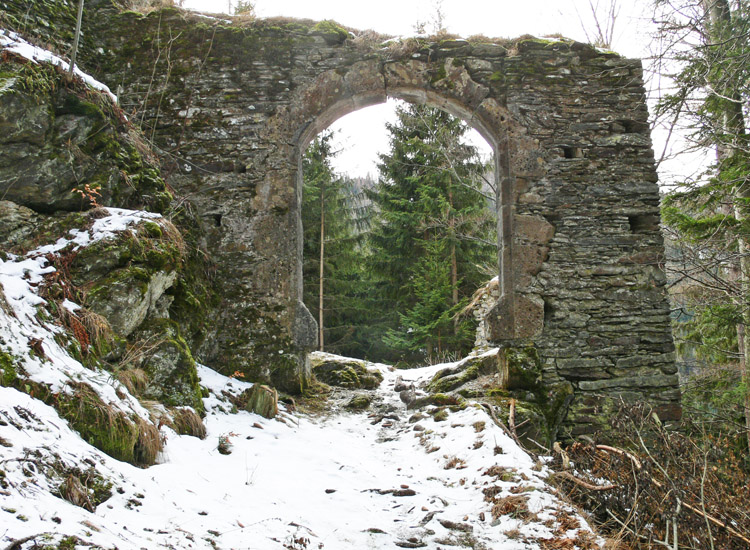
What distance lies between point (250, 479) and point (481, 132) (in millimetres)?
5202

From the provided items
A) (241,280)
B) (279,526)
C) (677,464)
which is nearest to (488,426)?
(677,464)

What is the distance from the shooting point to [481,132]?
664cm

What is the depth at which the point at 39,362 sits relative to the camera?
267 centimetres

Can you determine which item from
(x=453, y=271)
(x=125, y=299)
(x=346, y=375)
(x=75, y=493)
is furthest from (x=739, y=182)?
(x=453, y=271)

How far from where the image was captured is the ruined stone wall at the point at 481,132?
19.2 feet

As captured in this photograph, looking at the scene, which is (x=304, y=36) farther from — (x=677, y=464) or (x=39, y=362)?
(x=677, y=464)

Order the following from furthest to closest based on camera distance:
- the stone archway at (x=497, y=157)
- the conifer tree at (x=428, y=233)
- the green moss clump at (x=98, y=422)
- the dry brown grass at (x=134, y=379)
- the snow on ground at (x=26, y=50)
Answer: the conifer tree at (x=428, y=233), the stone archway at (x=497, y=157), the snow on ground at (x=26, y=50), the dry brown grass at (x=134, y=379), the green moss clump at (x=98, y=422)

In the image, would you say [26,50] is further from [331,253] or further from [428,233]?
[428,233]

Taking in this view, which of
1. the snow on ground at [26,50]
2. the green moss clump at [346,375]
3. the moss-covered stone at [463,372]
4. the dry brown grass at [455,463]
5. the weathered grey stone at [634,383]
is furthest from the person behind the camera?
the green moss clump at [346,375]

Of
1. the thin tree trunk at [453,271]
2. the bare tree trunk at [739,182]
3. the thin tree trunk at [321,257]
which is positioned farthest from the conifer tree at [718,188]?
the thin tree trunk at [321,257]

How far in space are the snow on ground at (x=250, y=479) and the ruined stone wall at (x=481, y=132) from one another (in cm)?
145

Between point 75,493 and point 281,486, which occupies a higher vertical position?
point 75,493

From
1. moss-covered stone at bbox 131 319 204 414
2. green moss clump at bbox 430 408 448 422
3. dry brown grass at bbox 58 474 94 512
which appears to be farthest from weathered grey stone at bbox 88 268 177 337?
green moss clump at bbox 430 408 448 422

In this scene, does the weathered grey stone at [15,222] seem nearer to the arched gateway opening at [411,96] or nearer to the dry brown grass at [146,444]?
the dry brown grass at [146,444]
